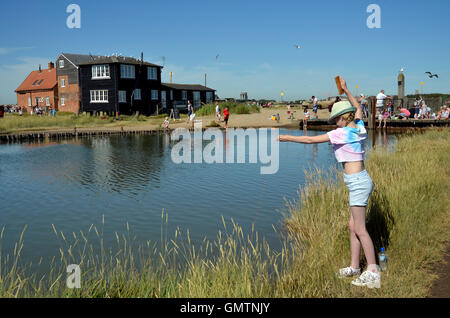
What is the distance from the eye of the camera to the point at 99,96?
5228cm

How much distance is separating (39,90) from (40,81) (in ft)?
8.16

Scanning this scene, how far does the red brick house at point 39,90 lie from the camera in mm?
63697

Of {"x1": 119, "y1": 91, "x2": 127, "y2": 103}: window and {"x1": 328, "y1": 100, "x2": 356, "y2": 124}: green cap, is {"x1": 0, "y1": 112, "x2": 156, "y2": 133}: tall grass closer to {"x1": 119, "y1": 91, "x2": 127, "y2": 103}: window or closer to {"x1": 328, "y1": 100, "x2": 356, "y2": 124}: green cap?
{"x1": 119, "y1": 91, "x2": 127, "y2": 103}: window

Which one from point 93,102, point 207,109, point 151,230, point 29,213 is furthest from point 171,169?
point 93,102

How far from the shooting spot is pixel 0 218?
424 inches

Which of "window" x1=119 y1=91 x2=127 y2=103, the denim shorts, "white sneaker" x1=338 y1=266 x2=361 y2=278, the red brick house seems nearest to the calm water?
"white sneaker" x1=338 y1=266 x2=361 y2=278

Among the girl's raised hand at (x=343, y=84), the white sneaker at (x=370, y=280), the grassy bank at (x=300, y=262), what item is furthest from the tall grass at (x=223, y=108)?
the white sneaker at (x=370, y=280)

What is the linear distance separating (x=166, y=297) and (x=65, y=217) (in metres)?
6.81

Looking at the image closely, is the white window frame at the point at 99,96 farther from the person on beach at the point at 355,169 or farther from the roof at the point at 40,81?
the person on beach at the point at 355,169

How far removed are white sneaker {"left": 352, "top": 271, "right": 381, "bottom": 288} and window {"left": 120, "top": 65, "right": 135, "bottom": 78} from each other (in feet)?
164

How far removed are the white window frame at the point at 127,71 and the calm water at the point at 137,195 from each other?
3063 cm

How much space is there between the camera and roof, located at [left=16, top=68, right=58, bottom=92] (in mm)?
64762

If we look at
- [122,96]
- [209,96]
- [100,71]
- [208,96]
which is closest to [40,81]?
[100,71]
